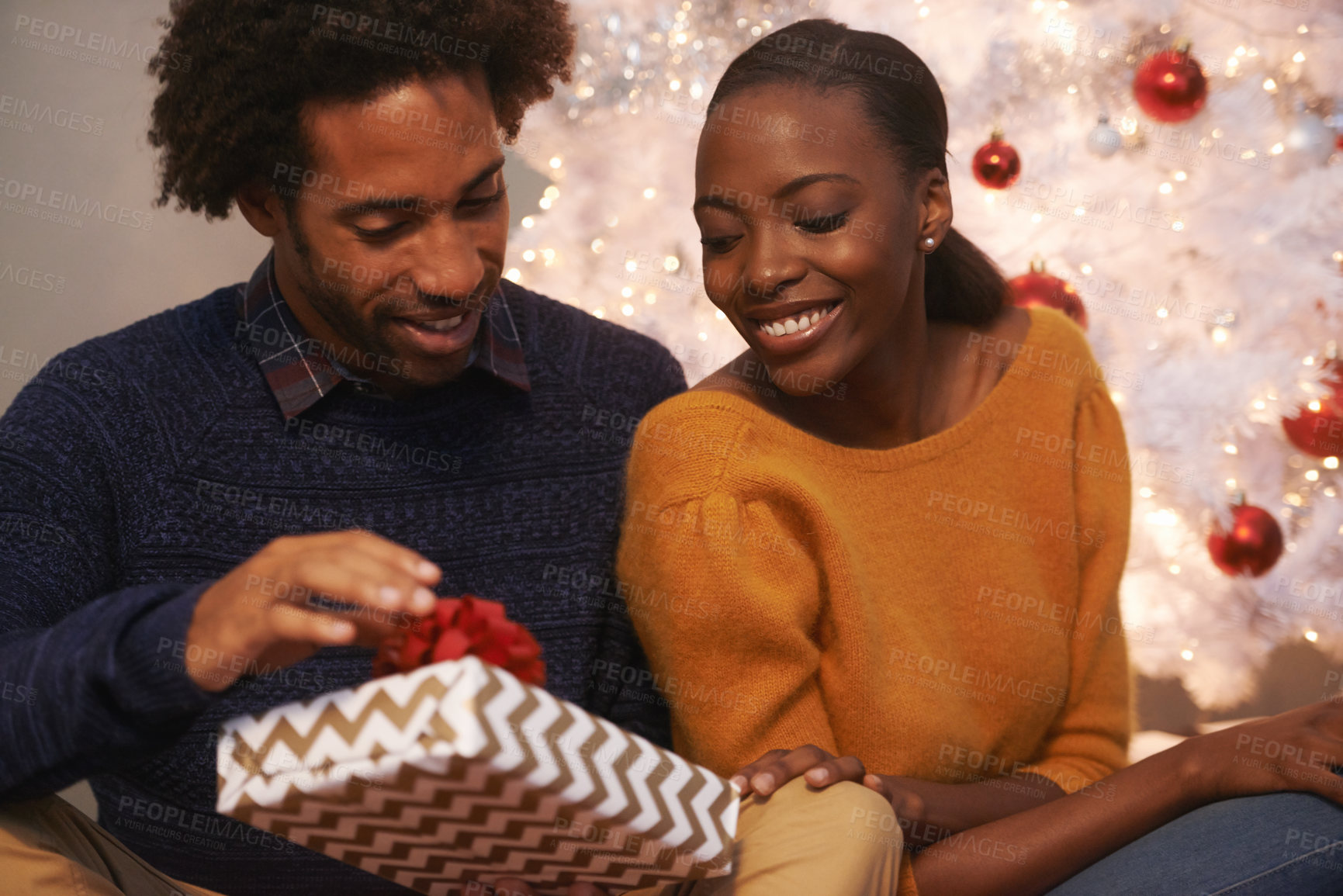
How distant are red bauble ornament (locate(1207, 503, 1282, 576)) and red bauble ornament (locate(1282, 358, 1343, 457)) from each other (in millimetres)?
141

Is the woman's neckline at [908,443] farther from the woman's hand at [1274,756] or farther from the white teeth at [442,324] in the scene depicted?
the woman's hand at [1274,756]

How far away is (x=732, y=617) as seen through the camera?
123cm

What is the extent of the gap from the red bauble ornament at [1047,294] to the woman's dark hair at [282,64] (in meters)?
0.95

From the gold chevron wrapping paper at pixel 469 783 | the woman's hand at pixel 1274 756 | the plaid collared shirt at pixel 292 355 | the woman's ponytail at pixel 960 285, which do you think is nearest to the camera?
the gold chevron wrapping paper at pixel 469 783

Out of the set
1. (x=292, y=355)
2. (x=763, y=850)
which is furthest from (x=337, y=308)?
(x=763, y=850)

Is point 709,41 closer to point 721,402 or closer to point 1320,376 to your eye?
point 721,402

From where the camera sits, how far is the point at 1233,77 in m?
2.04

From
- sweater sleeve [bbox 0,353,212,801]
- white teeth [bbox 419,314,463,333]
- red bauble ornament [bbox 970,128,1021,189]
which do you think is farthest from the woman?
red bauble ornament [bbox 970,128,1021,189]

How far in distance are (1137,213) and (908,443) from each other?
94cm

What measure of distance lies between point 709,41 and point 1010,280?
0.67m

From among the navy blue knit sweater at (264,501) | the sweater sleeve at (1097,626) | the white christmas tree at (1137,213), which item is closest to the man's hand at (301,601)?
the navy blue knit sweater at (264,501)

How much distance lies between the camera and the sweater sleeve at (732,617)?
1229mm

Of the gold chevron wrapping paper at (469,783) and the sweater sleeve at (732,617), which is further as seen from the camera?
the sweater sleeve at (732,617)

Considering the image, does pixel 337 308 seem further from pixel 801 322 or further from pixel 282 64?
pixel 801 322
